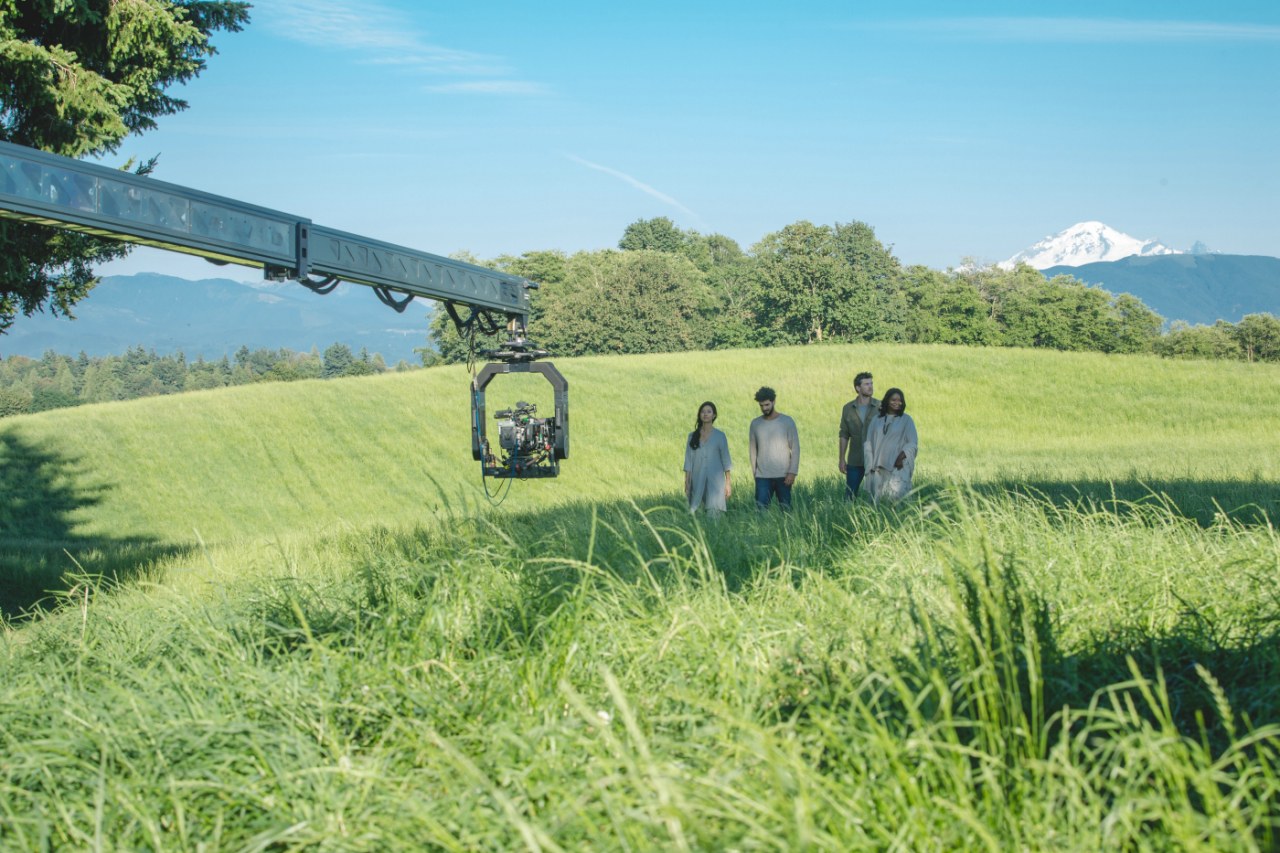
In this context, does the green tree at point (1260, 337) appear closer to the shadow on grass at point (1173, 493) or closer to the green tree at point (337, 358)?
the shadow on grass at point (1173, 493)

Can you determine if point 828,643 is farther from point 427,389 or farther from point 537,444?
point 427,389

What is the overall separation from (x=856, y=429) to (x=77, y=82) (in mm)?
9942

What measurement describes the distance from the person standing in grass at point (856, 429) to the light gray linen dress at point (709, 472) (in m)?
1.45

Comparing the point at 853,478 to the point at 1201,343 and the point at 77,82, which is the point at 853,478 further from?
the point at 1201,343

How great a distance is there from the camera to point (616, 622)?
5059 millimetres

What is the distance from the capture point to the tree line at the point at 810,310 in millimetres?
81062

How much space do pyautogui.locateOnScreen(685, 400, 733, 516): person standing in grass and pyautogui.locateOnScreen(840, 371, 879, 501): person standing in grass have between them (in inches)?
56.9

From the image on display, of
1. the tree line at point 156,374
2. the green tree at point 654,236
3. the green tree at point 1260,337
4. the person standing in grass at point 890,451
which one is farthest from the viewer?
the tree line at point 156,374

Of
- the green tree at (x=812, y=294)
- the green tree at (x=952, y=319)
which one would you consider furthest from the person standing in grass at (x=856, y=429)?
the green tree at (x=952, y=319)

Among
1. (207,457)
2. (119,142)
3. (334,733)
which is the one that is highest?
(119,142)

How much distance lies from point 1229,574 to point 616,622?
3.39 m

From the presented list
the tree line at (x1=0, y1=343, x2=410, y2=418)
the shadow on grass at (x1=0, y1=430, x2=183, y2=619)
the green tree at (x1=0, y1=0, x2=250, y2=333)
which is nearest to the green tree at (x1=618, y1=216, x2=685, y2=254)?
the tree line at (x1=0, y1=343, x2=410, y2=418)

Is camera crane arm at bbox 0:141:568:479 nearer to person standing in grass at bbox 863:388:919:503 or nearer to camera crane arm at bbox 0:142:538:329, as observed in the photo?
camera crane arm at bbox 0:142:538:329

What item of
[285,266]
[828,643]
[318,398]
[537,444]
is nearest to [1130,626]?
[828,643]
